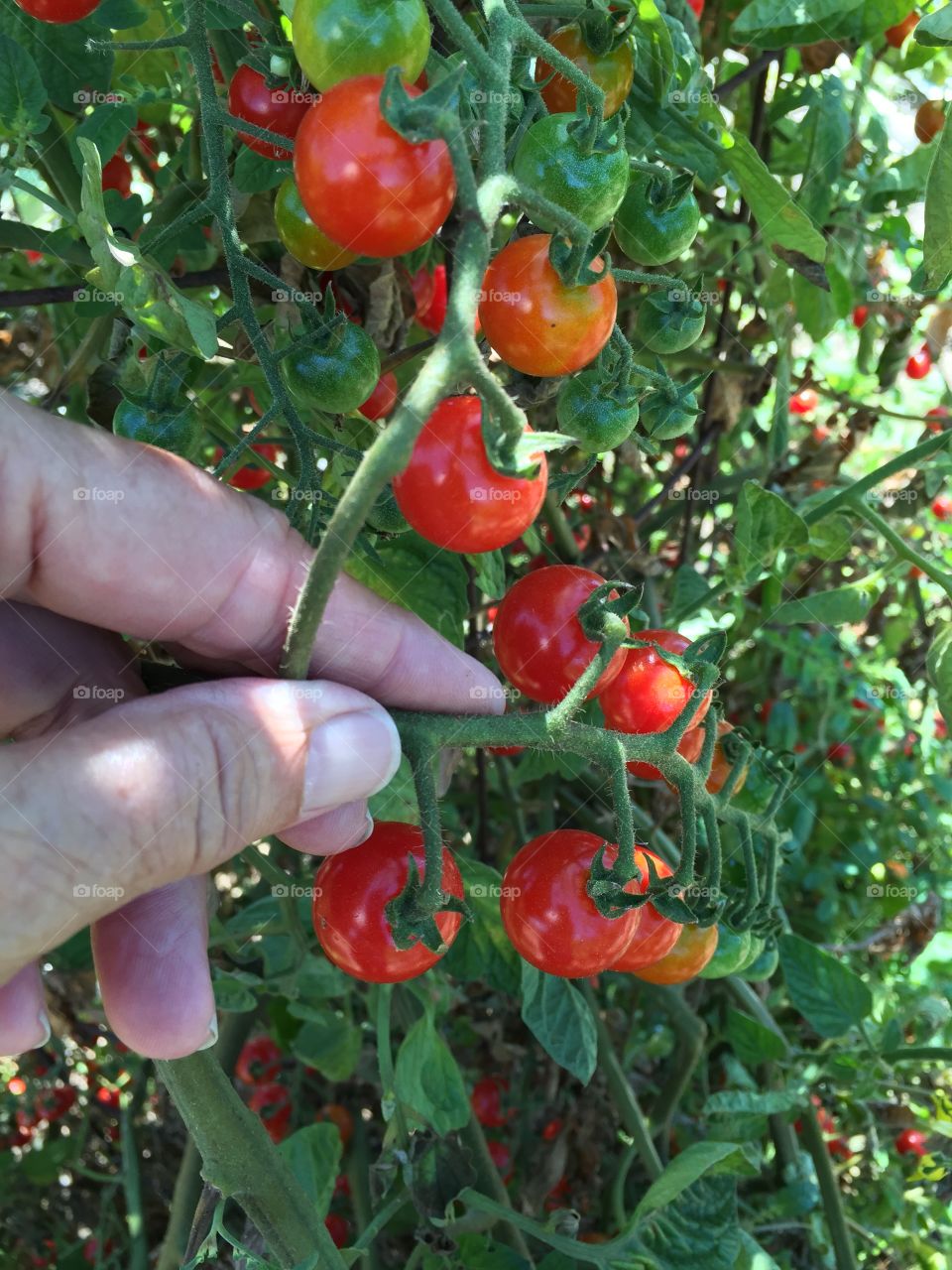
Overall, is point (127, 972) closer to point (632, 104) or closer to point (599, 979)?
point (632, 104)

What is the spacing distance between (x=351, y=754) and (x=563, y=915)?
20 cm

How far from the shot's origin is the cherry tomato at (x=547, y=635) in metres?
0.79

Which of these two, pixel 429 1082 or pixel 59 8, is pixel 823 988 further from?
pixel 59 8

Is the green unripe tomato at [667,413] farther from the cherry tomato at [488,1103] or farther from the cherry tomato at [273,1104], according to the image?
the cherry tomato at [273,1104]

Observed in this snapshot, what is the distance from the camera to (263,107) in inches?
29.4

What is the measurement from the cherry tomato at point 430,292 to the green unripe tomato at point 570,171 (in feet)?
1.39

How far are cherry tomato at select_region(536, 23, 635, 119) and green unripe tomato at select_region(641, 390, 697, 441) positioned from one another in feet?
0.64

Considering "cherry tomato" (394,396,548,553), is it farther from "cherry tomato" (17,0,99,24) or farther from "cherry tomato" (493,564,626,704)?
"cherry tomato" (17,0,99,24)

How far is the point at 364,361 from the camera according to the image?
0.69m

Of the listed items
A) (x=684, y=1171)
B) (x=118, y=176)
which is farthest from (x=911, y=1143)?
(x=118, y=176)

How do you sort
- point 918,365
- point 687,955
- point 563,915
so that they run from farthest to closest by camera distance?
point 918,365, point 687,955, point 563,915

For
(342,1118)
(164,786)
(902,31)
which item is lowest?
(342,1118)

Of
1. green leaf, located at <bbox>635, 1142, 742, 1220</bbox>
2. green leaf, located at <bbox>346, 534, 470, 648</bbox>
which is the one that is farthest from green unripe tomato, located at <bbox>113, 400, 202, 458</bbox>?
green leaf, located at <bbox>635, 1142, 742, 1220</bbox>

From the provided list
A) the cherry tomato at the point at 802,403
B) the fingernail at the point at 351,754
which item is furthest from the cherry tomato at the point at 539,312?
the cherry tomato at the point at 802,403
